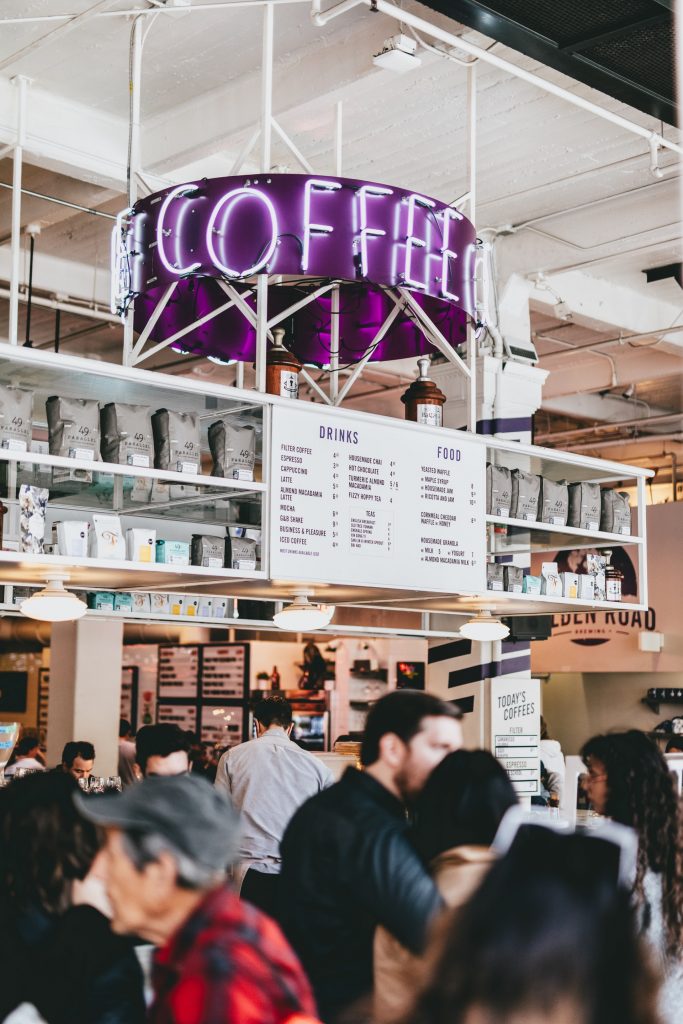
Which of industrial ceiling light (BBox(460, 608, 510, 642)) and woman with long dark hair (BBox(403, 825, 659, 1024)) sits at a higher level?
industrial ceiling light (BBox(460, 608, 510, 642))

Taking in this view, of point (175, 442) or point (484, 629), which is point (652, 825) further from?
point (484, 629)

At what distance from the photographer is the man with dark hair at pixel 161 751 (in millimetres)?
4746

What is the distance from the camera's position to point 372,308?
644cm

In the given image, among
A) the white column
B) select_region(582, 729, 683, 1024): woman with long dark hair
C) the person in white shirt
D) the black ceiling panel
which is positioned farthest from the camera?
the white column

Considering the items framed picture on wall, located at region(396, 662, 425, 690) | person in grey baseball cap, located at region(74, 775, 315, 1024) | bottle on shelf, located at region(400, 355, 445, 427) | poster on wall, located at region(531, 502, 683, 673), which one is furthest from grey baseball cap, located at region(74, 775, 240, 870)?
framed picture on wall, located at region(396, 662, 425, 690)

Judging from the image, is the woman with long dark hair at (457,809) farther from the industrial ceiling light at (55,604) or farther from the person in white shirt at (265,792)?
the person in white shirt at (265,792)

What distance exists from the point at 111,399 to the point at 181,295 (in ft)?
3.91

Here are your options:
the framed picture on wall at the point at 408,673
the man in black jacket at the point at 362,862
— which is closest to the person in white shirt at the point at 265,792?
the man in black jacket at the point at 362,862

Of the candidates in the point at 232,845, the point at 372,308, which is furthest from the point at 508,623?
the point at 232,845

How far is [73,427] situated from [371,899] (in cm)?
266

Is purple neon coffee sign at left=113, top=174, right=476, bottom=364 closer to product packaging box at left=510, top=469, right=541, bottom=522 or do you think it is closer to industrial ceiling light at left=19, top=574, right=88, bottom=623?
product packaging box at left=510, top=469, right=541, bottom=522

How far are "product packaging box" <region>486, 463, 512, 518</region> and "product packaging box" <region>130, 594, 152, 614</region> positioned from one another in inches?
71.5

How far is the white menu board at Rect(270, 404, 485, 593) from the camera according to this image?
5121 mm

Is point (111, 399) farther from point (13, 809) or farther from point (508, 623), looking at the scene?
point (508, 623)
